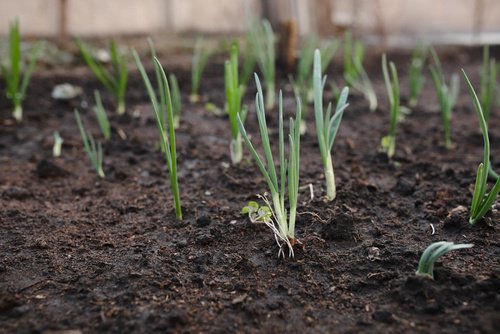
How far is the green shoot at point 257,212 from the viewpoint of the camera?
132cm

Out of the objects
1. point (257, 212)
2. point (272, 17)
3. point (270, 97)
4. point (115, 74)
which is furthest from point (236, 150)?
point (272, 17)

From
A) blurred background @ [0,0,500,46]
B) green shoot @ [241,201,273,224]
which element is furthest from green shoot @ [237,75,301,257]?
blurred background @ [0,0,500,46]

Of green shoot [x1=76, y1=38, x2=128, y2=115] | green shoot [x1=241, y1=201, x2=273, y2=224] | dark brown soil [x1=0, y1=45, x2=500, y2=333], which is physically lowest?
dark brown soil [x1=0, y1=45, x2=500, y2=333]

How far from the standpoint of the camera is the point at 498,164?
74.8 inches

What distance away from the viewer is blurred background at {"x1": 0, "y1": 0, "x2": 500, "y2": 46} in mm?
3742

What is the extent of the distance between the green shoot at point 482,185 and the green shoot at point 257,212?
1.66 ft

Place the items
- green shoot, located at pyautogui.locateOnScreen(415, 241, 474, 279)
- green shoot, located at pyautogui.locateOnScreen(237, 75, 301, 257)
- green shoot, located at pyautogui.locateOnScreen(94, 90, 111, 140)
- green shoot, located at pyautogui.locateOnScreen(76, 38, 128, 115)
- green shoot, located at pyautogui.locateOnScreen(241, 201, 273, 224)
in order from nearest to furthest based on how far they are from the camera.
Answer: green shoot, located at pyautogui.locateOnScreen(415, 241, 474, 279) → green shoot, located at pyautogui.locateOnScreen(237, 75, 301, 257) → green shoot, located at pyautogui.locateOnScreen(241, 201, 273, 224) → green shoot, located at pyautogui.locateOnScreen(94, 90, 111, 140) → green shoot, located at pyautogui.locateOnScreen(76, 38, 128, 115)

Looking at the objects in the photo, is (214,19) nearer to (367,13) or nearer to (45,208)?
(367,13)

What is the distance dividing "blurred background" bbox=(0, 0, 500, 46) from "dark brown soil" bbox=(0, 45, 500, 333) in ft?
5.59

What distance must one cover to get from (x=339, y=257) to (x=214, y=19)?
356cm

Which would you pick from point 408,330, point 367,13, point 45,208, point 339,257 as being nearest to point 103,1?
point 367,13

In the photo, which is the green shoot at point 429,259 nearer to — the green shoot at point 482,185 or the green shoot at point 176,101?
the green shoot at point 482,185

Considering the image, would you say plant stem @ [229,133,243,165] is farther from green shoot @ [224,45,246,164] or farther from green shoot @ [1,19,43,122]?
green shoot @ [1,19,43,122]

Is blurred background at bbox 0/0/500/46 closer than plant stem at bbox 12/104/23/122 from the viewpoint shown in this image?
No
